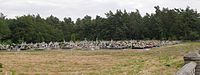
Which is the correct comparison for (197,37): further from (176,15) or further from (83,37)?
(83,37)

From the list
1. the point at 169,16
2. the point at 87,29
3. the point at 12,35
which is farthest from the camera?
the point at 87,29

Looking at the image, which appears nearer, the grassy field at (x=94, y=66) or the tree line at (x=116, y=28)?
the grassy field at (x=94, y=66)

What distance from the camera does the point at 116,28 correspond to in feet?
380

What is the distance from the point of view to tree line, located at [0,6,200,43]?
99062 mm

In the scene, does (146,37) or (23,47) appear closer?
(23,47)

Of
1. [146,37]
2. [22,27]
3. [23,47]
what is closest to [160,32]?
[146,37]

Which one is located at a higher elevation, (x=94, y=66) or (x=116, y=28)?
A: (x=116, y=28)

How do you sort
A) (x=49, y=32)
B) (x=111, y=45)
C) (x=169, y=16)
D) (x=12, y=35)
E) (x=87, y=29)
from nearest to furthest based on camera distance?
(x=111, y=45) → (x=12, y=35) → (x=49, y=32) → (x=169, y=16) → (x=87, y=29)

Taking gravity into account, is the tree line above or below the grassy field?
above

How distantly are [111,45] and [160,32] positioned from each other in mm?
34422

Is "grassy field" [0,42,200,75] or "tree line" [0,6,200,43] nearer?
"grassy field" [0,42,200,75]

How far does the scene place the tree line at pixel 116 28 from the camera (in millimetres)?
99062

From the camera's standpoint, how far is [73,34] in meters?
119

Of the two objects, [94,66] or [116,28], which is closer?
[94,66]
